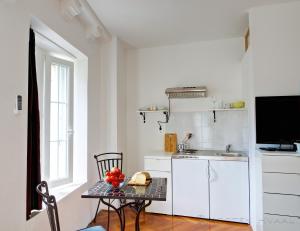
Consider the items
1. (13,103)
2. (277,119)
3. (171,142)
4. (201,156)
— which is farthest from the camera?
(171,142)

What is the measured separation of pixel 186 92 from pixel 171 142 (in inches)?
32.9

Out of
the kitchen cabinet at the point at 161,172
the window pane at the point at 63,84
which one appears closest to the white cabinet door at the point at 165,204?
the kitchen cabinet at the point at 161,172

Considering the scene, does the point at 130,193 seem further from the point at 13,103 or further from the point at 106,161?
the point at 106,161

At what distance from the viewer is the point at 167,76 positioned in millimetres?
3523

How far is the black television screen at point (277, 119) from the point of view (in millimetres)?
2205

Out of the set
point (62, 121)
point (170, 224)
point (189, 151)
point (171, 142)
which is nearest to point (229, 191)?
point (189, 151)

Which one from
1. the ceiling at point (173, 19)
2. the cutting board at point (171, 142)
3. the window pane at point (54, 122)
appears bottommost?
the cutting board at point (171, 142)

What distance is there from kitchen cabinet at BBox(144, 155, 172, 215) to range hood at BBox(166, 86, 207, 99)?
1.03m

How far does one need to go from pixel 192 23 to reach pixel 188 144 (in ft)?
5.93

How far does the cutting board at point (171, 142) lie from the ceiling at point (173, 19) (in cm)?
154

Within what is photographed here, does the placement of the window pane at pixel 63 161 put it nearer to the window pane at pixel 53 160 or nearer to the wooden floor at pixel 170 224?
the window pane at pixel 53 160

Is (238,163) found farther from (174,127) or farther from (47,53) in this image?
(47,53)

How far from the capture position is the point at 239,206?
8.76 feet

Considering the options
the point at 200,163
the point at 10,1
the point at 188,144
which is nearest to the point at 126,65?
the point at 188,144
